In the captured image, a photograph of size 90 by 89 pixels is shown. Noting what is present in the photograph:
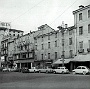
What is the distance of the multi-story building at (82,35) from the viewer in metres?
34.6

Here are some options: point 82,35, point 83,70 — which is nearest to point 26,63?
point 82,35

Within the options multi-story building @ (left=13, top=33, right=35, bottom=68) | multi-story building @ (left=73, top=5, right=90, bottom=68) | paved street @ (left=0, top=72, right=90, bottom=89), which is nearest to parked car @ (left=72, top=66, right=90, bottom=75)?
multi-story building @ (left=73, top=5, right=90, bottom=68)

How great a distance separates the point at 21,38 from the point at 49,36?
14591 millimetres

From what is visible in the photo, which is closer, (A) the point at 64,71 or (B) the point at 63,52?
(A) the point at 64,71

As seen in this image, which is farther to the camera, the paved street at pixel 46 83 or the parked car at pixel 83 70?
the parked car at pixel 83 70

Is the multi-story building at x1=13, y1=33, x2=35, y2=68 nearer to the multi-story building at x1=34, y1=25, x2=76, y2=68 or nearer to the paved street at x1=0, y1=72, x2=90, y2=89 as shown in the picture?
the multi-story building at x1=34, y1=25, x2=76, y2=68

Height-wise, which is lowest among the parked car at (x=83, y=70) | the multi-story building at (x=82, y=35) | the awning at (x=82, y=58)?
the parked car at (x=83, y=70)

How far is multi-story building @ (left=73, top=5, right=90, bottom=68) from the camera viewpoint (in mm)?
34594

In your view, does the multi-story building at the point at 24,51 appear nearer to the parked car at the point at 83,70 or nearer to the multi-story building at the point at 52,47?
the multi-story building at the point at 52,47

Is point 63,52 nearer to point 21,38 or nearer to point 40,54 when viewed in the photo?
point 40,54

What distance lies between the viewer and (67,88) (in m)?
11.3

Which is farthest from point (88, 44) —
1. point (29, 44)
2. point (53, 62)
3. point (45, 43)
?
point (29, 44)

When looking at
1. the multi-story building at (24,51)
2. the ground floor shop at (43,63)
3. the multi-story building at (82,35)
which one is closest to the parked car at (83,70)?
the multi-story building at (82,35)

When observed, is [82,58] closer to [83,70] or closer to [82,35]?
[82,35]
